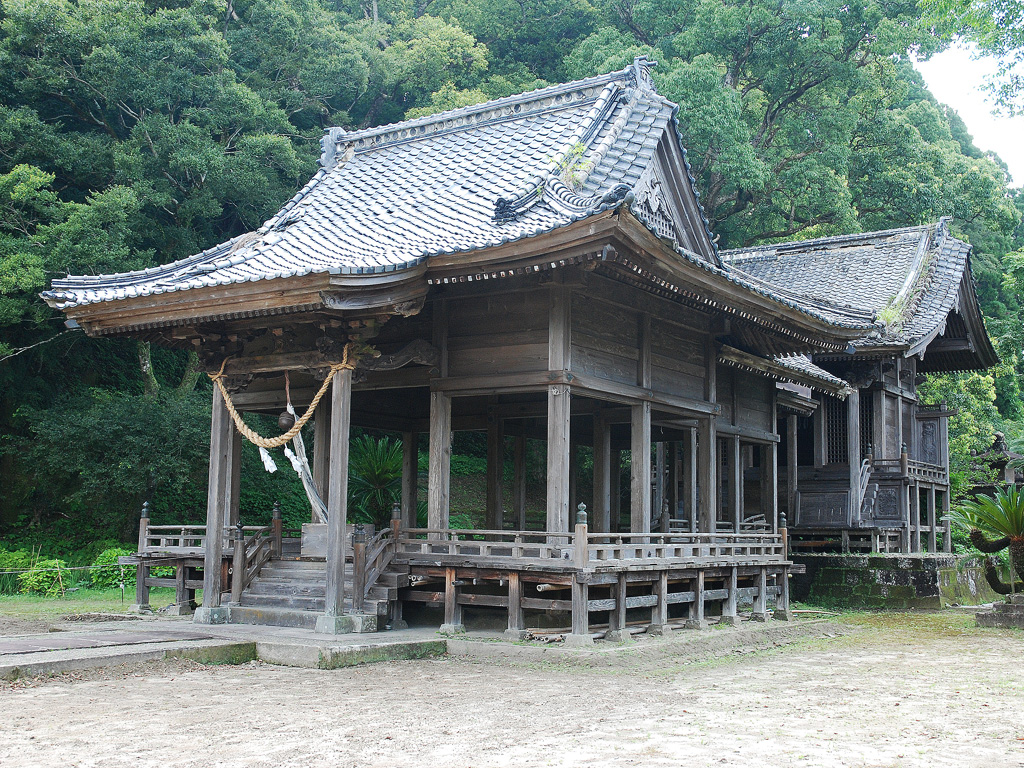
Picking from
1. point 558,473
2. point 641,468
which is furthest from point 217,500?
point 641,468

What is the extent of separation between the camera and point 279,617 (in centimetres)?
1317

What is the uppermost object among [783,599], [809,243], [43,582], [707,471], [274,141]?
[274,141]

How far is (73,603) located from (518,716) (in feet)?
47.6

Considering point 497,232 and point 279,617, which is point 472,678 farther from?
point 497,232

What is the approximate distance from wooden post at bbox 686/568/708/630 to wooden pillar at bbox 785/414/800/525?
9450 mm

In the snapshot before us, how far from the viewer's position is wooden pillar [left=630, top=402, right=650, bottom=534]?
14.3 meters

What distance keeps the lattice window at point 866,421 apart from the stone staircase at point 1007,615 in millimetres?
7180

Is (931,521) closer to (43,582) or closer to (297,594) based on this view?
(297,594)

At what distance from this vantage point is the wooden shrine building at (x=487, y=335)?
40.2 feet

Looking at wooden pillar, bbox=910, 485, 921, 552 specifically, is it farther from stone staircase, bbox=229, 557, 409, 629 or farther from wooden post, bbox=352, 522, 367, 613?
wooden post, bbox=352, 522, 367, 613

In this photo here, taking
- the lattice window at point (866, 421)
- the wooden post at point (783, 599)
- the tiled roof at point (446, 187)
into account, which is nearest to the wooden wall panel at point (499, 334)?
the tiled roof at point (446, 187)

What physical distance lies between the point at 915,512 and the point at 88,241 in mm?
20527

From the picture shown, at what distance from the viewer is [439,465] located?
13664 mm

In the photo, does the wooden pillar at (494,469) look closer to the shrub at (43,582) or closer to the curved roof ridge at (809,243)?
the shrub at (43,582)
